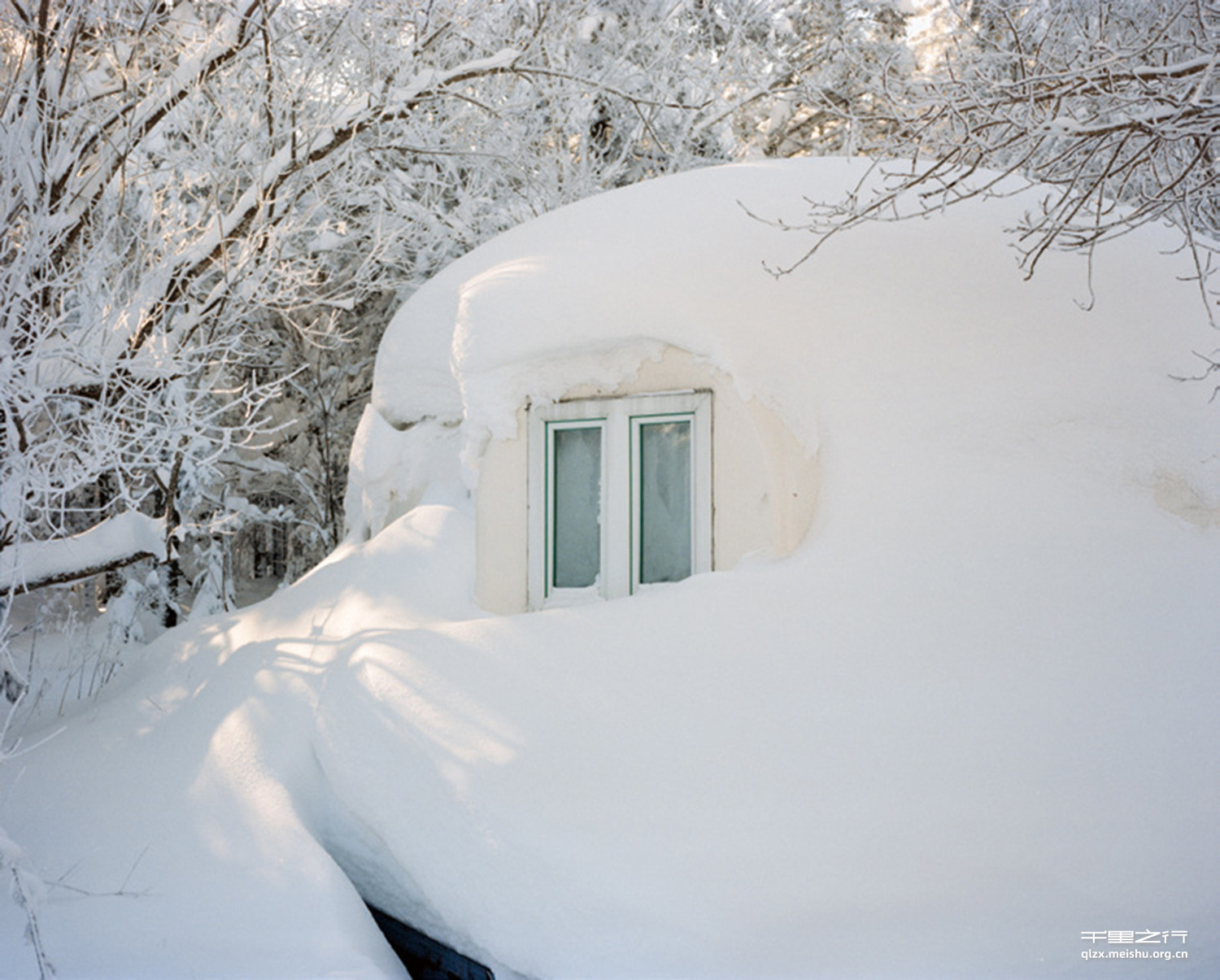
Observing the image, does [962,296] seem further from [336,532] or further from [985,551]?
[336,532]

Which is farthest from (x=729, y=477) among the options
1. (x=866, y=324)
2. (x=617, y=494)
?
(x=866, y=324)

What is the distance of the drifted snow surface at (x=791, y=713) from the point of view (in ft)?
10.00

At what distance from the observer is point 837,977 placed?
9.47ft

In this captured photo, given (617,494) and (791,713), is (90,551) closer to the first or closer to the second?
(617,494)

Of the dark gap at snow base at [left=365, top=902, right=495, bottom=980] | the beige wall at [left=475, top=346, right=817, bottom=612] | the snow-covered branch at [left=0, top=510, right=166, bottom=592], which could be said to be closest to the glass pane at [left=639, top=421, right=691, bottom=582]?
the beige wall at [left=475, top=346, right=817, bottom=612]

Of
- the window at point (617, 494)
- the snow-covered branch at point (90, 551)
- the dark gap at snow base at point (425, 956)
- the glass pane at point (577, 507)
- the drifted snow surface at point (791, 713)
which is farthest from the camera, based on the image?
the snow-covered branch at point (90, 551)

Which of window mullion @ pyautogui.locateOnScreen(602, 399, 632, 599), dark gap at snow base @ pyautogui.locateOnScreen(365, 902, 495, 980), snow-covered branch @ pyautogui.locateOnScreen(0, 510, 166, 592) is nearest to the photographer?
dark gap at snow base @ pyautogui.locateOnScreen(365, 902, 495, 980)

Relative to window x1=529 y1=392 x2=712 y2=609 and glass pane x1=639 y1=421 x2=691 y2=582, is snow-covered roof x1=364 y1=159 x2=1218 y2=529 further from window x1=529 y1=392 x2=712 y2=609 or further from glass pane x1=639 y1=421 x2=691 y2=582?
glass pane x1=639 y1=421 x2=691 y2=582

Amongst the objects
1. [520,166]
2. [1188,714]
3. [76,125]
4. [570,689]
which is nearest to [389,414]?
[76,125]

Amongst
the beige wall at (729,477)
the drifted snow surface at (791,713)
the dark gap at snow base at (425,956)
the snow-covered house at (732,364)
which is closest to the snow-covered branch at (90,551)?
the drifted snow surface at (791,713)

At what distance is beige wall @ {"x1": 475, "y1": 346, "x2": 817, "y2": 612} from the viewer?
4.35 m

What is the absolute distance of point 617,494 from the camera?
5.09m

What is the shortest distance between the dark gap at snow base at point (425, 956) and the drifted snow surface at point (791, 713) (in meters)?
0.25

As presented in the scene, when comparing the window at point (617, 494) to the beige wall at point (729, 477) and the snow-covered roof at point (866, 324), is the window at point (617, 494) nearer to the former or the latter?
the beige wall at point (729, 477)
